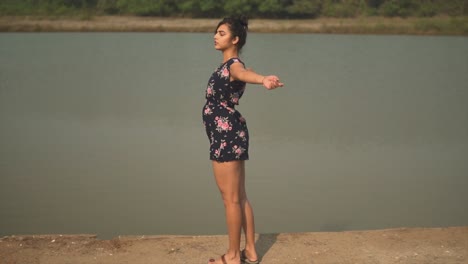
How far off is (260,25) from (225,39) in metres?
20.1

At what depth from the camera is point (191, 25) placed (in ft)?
74.3

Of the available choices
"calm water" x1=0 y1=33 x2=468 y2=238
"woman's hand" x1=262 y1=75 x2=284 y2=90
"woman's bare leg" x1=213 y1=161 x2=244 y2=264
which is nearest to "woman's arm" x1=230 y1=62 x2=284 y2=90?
"woman's hand" x1=262 y1=75 x2=284 y2=90

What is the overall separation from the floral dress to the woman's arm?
0.08m

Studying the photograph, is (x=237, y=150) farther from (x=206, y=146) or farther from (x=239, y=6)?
(x=239, y=6)

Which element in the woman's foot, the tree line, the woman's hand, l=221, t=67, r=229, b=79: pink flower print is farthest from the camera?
the tree line

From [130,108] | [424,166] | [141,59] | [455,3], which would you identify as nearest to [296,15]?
[455,3]

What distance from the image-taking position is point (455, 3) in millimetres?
25375

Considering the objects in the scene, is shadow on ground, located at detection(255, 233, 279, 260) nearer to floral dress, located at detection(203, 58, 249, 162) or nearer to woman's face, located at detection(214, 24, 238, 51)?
floral dress, located at detection(203, 58, 249, 162)

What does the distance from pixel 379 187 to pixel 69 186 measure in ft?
8.09

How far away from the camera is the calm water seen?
5.25m

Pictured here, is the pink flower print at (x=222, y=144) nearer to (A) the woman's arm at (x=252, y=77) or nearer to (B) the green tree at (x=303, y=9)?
(A) the woman's arm at (x=252, y=77)

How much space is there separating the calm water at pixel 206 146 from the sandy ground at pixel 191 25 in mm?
8185

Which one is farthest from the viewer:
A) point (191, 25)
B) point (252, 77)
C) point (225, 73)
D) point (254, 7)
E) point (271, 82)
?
point (254, 7)

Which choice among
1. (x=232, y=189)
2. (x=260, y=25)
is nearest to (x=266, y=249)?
(x=232, y=189)
